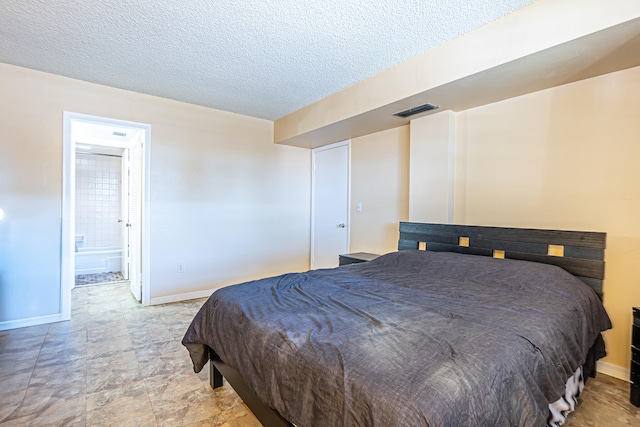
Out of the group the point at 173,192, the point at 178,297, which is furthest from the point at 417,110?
the point at 178,297

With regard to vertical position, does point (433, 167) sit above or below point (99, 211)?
above

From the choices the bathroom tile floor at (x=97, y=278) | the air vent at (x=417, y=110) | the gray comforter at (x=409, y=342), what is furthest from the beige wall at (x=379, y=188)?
the bathroom tile floor at (x=97, y=278)

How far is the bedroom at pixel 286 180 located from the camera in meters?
2.29

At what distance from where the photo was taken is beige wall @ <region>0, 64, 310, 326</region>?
3.07 m

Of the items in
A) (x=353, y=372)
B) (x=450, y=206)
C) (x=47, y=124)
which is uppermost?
(x=47, y=124)

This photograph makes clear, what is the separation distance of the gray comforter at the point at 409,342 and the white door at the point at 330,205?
2.33m

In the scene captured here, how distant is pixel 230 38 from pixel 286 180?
2683 millimetres

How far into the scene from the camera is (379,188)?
411 centimetres

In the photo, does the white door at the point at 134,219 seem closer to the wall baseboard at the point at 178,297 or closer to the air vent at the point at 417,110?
the wall baseboard at the point at 178,297

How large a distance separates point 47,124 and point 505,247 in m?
4.54

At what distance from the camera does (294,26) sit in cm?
226

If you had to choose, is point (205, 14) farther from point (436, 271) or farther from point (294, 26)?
point (436, 271)

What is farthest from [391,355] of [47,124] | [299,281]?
[47,124]

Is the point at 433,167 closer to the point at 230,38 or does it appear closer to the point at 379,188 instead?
the point at 379,188
